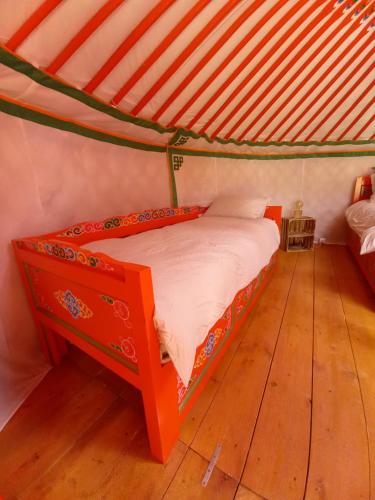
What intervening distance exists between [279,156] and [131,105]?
94.9 inches

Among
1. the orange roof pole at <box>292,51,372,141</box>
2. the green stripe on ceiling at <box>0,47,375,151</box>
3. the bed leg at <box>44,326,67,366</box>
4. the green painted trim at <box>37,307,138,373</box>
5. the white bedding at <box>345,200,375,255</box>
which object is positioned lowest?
the bed leg at <box>44,326,67,366</box>

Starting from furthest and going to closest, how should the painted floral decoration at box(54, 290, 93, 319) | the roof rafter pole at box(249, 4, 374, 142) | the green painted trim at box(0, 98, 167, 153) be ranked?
the roof rafter pole at box(249, 4, 374, 142) → the green painted trim at box(0, 98, 167, 153) → the painted floral decoration at box(54, 290, 93, 319)

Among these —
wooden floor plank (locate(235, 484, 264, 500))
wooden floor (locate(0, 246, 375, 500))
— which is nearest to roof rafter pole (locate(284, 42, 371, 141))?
wooden floor (locate(0, 246, 375, 500))

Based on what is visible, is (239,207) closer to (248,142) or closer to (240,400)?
(248,142)

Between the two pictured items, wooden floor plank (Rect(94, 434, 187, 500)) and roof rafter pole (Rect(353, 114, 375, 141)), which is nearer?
wooden floor plank (Rect(94, 434, 187, 500))

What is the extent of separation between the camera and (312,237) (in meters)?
3.00

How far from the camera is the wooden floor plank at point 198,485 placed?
724 millimetres

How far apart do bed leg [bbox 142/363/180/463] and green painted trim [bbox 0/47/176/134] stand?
125cm

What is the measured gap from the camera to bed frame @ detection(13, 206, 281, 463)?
0.64 metres

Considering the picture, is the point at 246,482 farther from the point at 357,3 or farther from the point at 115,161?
the point at 357,3

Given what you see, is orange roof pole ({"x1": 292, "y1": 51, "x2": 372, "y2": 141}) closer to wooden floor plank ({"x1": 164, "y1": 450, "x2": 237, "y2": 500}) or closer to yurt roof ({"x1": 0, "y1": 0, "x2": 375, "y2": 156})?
yurt roof ({"x1": 0, "y1": 0, "x2": 375, "y2": 156})

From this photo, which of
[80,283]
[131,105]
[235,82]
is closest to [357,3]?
[235,82]

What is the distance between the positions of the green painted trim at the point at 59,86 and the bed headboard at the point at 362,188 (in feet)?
9.25

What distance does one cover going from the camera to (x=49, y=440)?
0.91m
